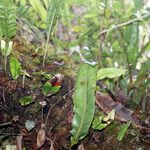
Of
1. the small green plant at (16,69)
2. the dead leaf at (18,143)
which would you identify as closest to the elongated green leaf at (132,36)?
the small green plant at (16,69)

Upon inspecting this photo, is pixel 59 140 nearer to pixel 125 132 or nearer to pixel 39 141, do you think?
pixel 39 141

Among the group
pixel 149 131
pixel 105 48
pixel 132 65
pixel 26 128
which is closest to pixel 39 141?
pixel 26 128

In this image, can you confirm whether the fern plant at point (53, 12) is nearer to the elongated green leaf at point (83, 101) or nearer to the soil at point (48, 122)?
the soil at point (48, 122)

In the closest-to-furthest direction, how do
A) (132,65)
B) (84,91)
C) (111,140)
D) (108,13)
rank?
(84,91), (111,140), (132,65), (108,13)

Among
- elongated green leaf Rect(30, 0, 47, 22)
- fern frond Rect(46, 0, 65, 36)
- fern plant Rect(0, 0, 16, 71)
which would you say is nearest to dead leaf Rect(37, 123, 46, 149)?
fern plant Rect(0, 0, 16, 71)

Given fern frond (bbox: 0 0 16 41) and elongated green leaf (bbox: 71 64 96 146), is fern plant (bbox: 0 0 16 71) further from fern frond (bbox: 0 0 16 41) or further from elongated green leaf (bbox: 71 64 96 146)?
elongated green leaf (bbox: 71 64 96 146)

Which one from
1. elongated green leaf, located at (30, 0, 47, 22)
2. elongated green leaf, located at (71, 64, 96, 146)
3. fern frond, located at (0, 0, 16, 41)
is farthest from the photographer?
elongated green leaf, located at (30, 0, 47, 22)
